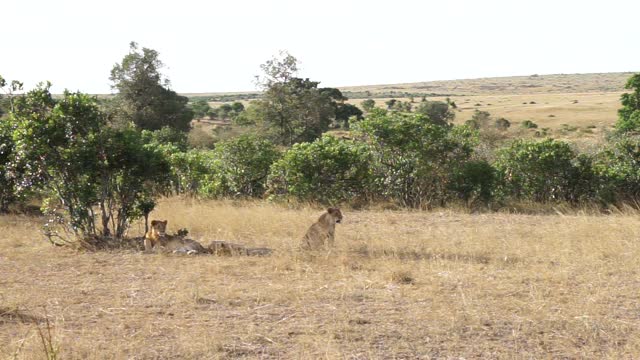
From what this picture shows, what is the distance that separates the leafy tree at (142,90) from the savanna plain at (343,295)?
23933mm

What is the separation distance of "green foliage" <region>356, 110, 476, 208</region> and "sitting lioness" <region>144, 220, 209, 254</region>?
5.59 metres

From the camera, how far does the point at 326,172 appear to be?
13086 mm

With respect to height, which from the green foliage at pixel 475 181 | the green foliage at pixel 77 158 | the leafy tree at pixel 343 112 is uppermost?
the green foliage at pixel 77 158

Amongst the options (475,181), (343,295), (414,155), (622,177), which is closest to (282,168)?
(414,155)

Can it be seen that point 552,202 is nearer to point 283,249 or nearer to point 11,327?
point 283,249

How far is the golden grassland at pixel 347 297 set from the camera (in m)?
4.79

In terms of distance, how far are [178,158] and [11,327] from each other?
31.5ft

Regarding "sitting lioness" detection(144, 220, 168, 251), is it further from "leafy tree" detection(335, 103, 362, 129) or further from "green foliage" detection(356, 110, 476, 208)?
"leafy tree" detection(335, 103, 362, 129)

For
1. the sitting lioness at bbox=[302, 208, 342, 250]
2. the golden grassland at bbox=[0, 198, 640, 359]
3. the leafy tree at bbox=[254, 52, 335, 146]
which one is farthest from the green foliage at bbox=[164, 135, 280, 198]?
the leafy tree at bbox=[254, 52, 335, 146]

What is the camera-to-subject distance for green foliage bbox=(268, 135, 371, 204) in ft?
42.7

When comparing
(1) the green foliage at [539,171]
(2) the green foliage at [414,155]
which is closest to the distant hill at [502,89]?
(2) the green foliage at [414,155]

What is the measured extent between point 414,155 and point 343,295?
7096 millimetres

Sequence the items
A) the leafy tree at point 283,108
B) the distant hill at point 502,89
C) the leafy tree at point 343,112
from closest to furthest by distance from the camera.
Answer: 1. the leafy tree at point 283,108
2. the leafy tree at point 343,112
3. the distant hill at point 502,89

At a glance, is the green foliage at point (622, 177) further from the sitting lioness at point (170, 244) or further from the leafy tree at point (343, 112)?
the leafy tree at point (343, 112)
